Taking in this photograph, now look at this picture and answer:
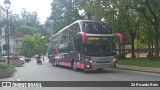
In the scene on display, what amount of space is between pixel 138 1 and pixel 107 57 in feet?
42.2

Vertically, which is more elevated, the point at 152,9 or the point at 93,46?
the point at 152,9

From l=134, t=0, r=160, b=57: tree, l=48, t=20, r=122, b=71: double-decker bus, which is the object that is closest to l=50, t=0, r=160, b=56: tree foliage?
l=134, t=0, r=160, b=57: tree

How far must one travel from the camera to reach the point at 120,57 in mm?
53562

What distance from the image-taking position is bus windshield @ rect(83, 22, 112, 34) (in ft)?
90.8

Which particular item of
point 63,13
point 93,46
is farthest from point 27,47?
point 93,46

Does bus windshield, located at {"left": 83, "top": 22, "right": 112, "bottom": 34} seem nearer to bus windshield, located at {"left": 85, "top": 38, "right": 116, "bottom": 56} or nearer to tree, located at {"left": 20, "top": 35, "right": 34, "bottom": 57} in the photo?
bus windshield, located at {"left": 85, "top": 38, "right": 116, "bottom": 56}

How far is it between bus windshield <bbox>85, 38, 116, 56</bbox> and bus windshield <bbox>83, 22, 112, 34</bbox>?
915mm

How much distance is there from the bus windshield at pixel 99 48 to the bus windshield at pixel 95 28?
3.00 feet

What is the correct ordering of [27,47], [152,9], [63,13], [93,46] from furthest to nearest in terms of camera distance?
[27,47]
[63,13]
[152,9]
[93,46]

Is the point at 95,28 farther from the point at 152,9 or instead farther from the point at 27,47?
the point at 27,47

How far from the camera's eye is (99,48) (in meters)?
27.1

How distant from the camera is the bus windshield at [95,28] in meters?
27.7

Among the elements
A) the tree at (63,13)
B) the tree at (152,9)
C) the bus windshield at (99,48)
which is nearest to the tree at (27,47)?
the tree at (63,13)

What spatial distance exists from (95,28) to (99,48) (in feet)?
5.95
